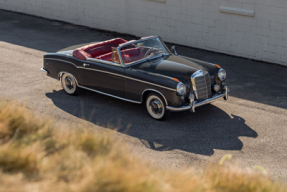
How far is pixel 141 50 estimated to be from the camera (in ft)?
29.3

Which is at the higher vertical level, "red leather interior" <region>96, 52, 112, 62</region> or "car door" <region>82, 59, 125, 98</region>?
"red leather interior" <region>96, 52, 112, 62</region>

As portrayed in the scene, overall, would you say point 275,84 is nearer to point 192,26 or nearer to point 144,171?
point 192,26

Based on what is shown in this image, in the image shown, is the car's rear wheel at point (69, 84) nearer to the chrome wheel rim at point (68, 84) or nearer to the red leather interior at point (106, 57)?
the chrome wheel rim at point (68, 84)

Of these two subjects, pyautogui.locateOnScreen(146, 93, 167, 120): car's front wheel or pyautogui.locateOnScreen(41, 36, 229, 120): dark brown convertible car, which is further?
pyautogui.locateOnScreen(146, 93, 167, 120): car's front wheel

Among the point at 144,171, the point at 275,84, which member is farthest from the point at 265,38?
the point at 144,171

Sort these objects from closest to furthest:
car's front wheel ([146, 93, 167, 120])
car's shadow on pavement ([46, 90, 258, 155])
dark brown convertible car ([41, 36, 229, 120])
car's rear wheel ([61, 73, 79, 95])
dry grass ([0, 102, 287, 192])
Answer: dry grass ([0, 102, 287, 192]) < car's shadow on pavement ([46, 90, 258, 155]) < dark brown convertible car ([41, 36, 229, 120]) < car's front wheel ([146, 93, 167, 120]) < car's rear wheel ([61, 73, 79, 95])

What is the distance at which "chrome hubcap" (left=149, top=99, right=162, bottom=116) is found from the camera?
8181 millimetres

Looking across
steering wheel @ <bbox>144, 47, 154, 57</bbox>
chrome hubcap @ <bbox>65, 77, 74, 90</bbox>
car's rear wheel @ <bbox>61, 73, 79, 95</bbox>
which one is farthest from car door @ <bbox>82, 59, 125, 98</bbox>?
steering wheel @ <bbox>144, 47, 154, 57</bbox>

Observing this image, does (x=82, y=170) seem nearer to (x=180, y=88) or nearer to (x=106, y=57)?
(x=180, y=88)

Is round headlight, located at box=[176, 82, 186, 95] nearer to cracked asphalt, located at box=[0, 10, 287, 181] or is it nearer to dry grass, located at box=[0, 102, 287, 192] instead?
cracked asphalt, located at box=[0, 10, 287, 181]

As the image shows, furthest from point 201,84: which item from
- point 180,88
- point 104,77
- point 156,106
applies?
point 104,77

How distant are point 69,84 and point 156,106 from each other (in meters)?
2.48

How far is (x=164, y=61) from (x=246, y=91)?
241 centimetres

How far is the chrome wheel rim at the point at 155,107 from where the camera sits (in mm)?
8168
